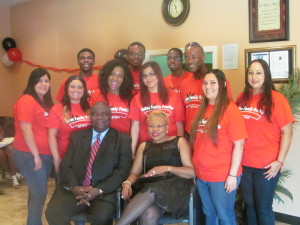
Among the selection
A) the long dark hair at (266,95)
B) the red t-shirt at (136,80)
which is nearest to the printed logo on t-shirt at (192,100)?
the long dark hair at (266,95)

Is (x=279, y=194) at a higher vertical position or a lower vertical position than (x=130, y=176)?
lower

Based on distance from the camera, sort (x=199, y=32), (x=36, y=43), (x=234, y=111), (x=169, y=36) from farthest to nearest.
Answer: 1. (x=36, y=43)
2. (x=169, y=36)
3. (x=199, y=32)
4. (x=234, y=111)

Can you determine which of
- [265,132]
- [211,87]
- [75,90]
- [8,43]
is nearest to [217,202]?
[265,132]

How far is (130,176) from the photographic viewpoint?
252 cm

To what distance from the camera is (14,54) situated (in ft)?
20.5

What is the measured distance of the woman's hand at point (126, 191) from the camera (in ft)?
7.79

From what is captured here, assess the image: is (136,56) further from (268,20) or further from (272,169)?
(272,169)

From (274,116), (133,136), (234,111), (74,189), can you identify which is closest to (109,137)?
(133,136)

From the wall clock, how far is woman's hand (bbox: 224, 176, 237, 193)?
229 centimetres

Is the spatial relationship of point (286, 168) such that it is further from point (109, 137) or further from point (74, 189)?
point (74, 189)

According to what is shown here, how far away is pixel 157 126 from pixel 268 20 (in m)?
1.68

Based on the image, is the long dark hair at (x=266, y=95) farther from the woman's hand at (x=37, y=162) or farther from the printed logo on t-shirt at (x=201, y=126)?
the woman's hand at (x=37, y=162)

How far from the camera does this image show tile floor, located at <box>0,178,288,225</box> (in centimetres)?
355

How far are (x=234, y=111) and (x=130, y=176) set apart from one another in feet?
3.00
